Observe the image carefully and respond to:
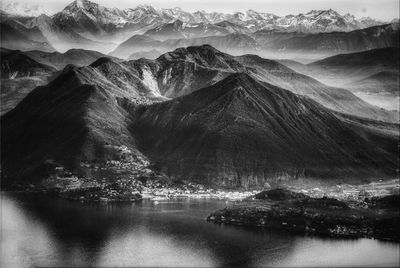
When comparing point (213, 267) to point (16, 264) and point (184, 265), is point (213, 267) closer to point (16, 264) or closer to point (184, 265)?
point (184, 265)

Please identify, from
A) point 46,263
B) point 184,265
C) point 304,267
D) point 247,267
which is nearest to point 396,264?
point 304,267

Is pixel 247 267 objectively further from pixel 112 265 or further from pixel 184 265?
pixel 112 265

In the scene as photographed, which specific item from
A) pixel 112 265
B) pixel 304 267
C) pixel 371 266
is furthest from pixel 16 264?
pixel 371 266

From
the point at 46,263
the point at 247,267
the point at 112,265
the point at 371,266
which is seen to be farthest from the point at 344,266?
the point at 46,263

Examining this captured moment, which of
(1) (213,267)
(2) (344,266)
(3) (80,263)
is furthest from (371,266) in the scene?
(3) (80,263)

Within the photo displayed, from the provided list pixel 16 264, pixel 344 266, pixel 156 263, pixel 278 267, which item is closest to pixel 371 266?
pixel 344 266

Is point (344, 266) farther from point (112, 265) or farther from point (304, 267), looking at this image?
point (112, 265)

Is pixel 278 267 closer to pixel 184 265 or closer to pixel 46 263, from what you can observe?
pixel 184 265
